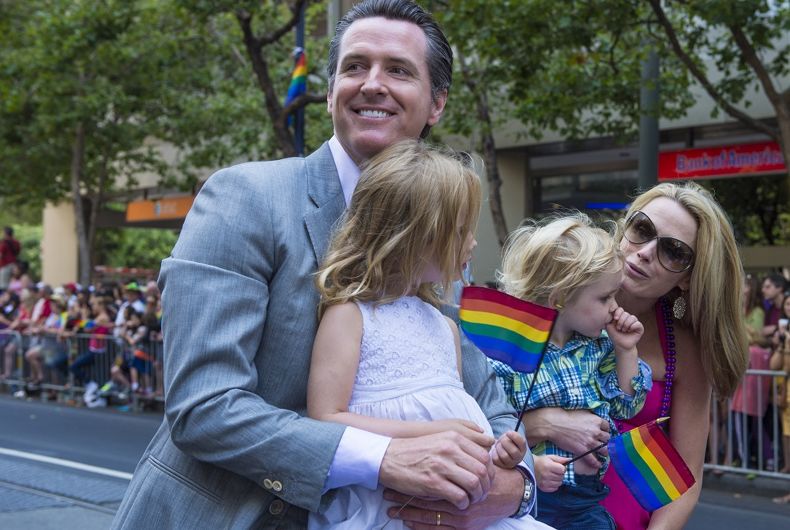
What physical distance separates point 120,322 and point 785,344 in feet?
33.0

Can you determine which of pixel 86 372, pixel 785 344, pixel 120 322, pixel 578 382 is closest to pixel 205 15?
pixel 120 322

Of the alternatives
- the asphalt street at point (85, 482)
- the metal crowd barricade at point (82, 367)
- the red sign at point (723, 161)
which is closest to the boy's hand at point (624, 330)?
the asphalt street at point (85, 482)

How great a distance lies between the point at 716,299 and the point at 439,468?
1400 mm

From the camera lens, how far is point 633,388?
112 inches

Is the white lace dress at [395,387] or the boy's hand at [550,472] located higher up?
the white lace dress at [395,387]

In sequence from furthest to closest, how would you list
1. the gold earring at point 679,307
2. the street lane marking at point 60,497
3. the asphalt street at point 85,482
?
the street lane marking at point 60,497
the asphalt street at point 85,482
the gold earring at point 679,307

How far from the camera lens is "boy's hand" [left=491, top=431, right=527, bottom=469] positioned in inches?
82.2

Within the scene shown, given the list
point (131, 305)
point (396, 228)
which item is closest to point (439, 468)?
point (396, 228)

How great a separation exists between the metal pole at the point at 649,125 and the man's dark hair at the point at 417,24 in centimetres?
815

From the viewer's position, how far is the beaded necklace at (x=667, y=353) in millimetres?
3059

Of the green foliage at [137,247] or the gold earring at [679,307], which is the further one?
the green foliage at [137,247]

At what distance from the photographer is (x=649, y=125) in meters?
11.0

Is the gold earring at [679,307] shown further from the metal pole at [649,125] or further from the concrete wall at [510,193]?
the concrete wall at [510,193]

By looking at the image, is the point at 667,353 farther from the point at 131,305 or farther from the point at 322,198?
the point at 131,305
